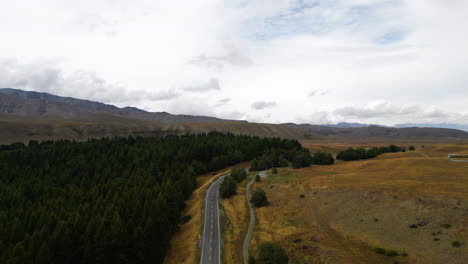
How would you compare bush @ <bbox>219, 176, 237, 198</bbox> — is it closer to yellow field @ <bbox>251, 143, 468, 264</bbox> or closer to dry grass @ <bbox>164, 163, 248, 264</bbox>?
dry grass @ <bbox>164, 163, 248, 264</bbox>

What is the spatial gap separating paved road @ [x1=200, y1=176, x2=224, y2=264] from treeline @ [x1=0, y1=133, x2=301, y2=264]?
8.52 metres

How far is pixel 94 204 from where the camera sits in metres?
66.3

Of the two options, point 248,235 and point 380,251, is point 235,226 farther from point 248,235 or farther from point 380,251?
point 380,251

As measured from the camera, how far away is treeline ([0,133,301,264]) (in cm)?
4312

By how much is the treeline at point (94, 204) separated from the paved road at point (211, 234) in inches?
335

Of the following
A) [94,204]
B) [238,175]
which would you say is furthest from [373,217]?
[94,204]

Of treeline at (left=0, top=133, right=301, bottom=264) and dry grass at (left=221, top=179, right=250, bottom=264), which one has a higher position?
treeline at (left=0, top=133, right=301, bottom=264)

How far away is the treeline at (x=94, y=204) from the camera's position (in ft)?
141

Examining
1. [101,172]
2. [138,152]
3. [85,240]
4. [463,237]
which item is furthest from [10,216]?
[463,237]

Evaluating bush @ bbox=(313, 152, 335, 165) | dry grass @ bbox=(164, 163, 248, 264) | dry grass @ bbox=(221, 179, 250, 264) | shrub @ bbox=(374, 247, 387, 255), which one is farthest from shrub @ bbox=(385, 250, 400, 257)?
bush @ bbox=(313, 152, 335, 165)

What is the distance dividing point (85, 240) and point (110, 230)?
5284 millimetres

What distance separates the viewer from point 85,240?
146ft

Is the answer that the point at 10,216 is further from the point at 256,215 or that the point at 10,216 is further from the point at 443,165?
the point at 443,165

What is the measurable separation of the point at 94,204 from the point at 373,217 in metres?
68.1
